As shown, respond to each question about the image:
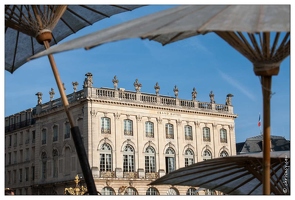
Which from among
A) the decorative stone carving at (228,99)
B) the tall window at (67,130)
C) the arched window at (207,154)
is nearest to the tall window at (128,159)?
the tall window at (67,130)

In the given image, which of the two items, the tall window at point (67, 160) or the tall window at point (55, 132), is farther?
the tall window at point (55, 132)

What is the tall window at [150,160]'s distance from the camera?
137 ft

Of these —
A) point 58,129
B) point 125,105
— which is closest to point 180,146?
point 125,105

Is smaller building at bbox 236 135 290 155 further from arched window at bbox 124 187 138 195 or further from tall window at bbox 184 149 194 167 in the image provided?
arched window at bbox 124 187 138 195

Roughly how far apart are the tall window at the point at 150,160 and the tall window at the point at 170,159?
4.44 feet

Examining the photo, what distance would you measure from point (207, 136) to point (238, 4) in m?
41.7

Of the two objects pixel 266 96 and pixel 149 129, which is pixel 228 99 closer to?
pixel 149 129

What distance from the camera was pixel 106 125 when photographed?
40.3 meters

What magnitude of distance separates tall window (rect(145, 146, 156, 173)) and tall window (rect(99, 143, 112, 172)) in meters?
3.32

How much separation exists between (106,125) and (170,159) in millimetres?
6488

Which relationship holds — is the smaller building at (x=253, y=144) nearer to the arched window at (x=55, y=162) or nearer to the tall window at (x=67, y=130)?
the tall window at (x=67, y=130)

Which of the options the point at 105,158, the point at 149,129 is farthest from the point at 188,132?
the point at 105,158

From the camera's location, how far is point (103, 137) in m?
39.8

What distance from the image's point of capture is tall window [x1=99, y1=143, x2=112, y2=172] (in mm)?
39531
